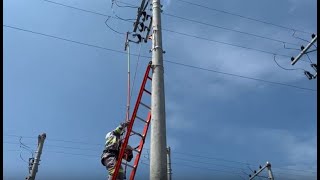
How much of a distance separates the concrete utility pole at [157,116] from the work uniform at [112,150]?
47.6 inches

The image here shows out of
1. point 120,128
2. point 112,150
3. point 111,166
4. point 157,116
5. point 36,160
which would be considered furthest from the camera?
point 36,160

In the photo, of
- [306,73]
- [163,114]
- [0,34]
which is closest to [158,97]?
[163,114]

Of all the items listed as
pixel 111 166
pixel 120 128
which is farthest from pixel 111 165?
pixel 120 128

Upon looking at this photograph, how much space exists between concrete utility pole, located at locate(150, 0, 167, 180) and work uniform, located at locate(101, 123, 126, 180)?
3.97 ft

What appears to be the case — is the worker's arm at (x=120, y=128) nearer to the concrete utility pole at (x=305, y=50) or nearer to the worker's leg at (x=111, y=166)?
the worker's leg at (x=111, y=166)

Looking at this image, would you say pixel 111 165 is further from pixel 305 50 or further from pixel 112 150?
pixel 305 50

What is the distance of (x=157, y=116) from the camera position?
7.50 metres

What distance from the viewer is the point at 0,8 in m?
4.95

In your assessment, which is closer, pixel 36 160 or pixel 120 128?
pixel 120 128

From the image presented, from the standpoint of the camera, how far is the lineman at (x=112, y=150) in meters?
8.10

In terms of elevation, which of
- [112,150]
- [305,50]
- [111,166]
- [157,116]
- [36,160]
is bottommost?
[111,166]

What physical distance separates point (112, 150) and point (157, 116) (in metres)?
1.64

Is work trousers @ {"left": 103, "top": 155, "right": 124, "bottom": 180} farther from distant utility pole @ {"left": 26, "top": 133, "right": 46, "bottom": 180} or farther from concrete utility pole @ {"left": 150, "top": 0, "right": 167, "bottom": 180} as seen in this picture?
distant utility pole @ {"left": 26, "top": 133, "right": 46, "bottom": 180}

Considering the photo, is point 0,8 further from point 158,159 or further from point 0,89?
point 158,159
